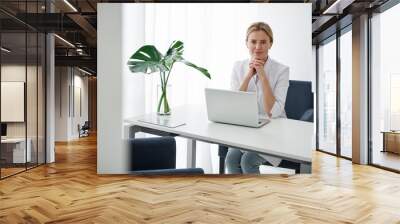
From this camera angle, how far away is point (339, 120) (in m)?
8.75

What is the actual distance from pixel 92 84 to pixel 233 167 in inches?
658

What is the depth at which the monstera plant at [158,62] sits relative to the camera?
5.66 meters

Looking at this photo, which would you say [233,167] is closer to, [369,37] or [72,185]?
[72,185]

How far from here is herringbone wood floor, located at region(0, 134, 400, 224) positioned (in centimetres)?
351

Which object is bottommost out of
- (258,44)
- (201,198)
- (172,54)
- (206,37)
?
(201,198)

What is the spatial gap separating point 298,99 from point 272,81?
0.45 metres

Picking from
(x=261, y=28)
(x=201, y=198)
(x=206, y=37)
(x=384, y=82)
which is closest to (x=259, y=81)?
(x=261, y=28)

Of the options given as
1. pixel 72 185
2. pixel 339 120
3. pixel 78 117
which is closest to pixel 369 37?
pixel 339 120

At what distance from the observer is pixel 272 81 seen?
559 cm

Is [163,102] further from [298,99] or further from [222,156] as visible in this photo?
[298,99]

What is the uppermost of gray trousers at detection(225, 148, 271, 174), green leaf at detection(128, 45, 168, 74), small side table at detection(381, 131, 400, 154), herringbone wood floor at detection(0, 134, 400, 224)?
green leaf at detection(128, 45, 168, 74)

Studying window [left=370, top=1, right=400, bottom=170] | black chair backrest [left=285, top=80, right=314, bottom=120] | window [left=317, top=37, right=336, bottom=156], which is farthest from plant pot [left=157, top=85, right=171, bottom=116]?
window [left=317, top=37, right=336, bottom=156]

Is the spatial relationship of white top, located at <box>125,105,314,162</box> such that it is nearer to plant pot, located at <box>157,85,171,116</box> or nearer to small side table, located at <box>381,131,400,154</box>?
plant pot, located at <box>157,85,171,116</box>

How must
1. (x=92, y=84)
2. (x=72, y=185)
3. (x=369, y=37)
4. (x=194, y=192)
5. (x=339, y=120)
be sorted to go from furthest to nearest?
(x=92, y=84), (x=339, y=120), (x=369, y=37), (x=72, y=185), (x=194, y=192)
